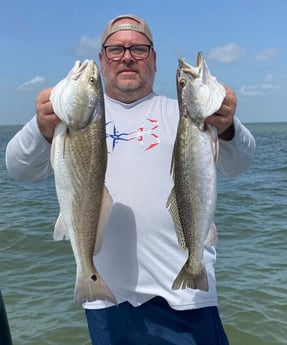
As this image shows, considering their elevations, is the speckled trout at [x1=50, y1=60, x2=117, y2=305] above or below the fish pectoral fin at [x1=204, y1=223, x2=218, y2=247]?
above

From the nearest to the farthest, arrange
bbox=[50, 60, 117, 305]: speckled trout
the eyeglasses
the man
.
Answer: bbox=[50, 60, 117, 305]: speckled trout, the man, the eyeglasses

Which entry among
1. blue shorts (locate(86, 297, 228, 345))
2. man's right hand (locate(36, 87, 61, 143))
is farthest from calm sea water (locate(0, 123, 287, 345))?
man's right hand (locate(36, 87, 61, 143))

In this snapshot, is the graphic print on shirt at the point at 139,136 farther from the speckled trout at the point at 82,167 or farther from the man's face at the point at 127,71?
the speckled trout at the point at 82,167

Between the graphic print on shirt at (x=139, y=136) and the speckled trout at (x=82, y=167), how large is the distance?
57 centimetres

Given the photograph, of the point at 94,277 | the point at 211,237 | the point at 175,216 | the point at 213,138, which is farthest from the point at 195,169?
the point at 94,277

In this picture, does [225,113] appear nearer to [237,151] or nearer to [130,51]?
[237,151]

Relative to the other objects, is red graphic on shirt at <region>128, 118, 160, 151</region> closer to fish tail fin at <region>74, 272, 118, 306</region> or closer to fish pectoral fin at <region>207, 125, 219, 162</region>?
fish pectoral fin at <region>207, 125, 219, 162</region>

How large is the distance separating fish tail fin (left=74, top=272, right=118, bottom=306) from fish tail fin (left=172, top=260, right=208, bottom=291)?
43 centimetres

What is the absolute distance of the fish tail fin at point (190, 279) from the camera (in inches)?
124

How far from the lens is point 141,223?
3383mm

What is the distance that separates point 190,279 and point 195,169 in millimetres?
666

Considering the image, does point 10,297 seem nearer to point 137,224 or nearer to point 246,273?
point 246,273

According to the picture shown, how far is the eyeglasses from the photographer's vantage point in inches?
139

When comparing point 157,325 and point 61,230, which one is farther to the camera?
point 157,325
